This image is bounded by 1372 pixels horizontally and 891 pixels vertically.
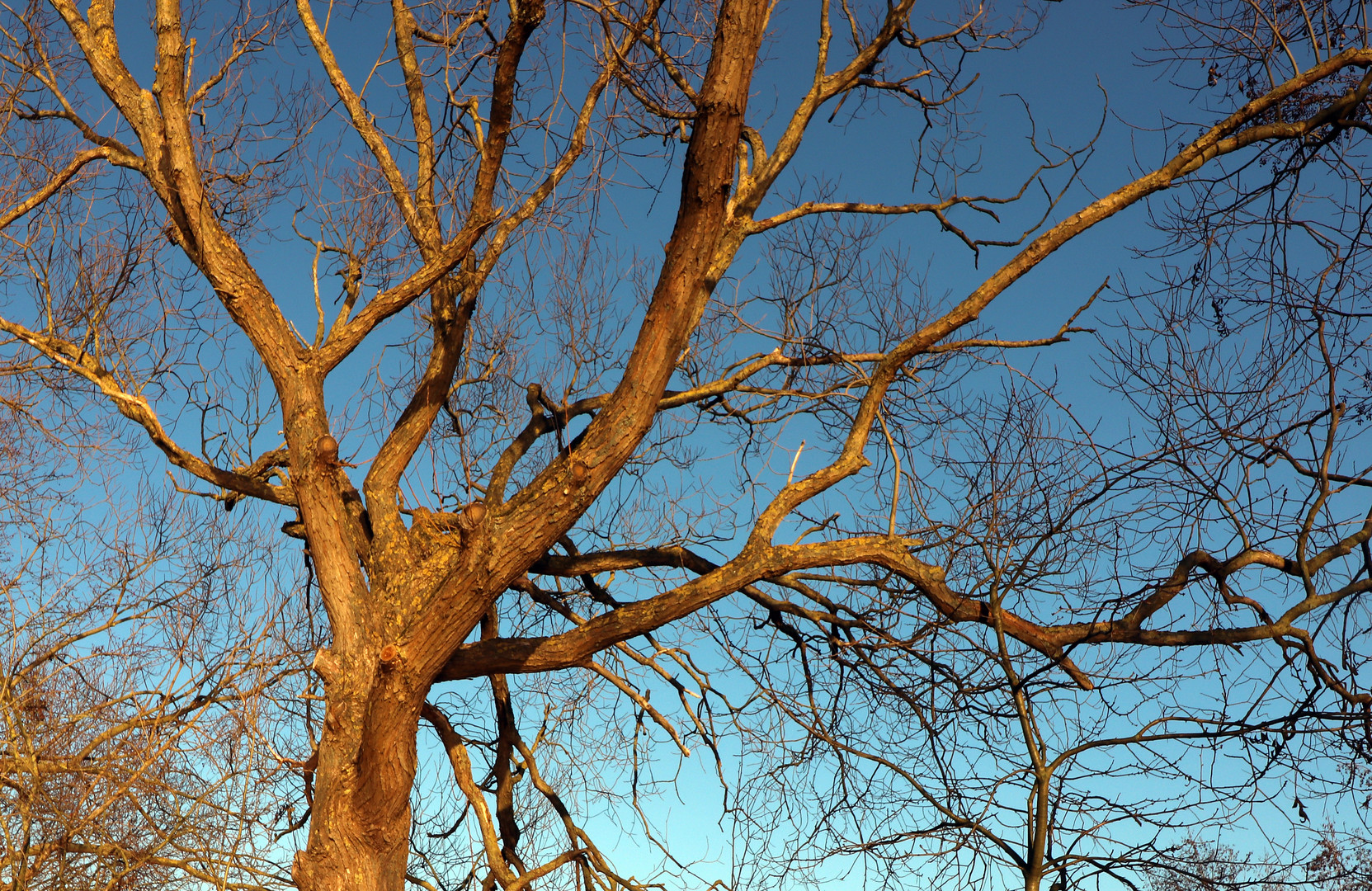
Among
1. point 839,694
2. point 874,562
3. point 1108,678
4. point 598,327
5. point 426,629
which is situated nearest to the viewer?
point 1108,678

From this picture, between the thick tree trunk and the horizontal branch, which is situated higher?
the horizontal branch

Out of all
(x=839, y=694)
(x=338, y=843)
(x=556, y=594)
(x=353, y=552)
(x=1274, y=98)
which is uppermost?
(x=1274, y=98)

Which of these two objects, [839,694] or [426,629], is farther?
[839,694]

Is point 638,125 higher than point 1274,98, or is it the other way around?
point 638,125

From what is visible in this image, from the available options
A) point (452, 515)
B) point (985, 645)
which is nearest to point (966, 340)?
point (985, 645)

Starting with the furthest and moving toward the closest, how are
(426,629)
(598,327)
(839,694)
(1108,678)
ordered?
1. (598,327)
2. (839,694)
3. (426,629)
4. (1108,678)

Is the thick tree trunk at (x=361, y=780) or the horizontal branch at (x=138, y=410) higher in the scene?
the horizontal branch at (x=138, y=410)

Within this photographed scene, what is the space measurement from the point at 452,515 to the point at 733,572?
1378 millimetres

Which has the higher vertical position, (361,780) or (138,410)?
(138,410)

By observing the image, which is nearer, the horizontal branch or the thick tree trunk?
the thick tree trunk

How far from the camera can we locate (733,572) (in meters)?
4.34

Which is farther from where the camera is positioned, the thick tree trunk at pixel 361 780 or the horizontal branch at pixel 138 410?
the horizontal branch at pixel 138 410

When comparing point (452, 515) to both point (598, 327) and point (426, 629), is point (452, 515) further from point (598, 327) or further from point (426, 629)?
point (598, 327)

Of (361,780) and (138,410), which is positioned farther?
(138,410)
